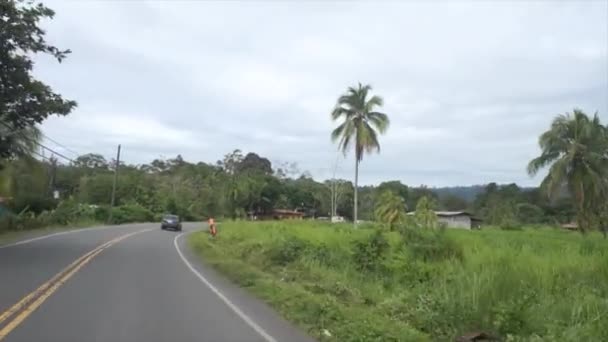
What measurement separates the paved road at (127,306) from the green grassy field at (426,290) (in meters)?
0.82

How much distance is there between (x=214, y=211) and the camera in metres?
110

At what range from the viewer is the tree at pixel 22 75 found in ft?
78.1

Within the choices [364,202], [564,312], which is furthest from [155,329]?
[364,202]

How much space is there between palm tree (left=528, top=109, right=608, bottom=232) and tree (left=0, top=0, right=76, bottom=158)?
125 ft

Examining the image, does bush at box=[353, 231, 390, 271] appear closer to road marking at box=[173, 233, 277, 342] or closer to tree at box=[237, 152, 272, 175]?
road marking at box=[173, 233, 277, 342]

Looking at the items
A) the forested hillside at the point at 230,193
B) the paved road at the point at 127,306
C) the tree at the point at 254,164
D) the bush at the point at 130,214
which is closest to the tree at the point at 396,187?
the forested hillside at the point at 230,193

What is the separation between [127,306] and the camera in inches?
482

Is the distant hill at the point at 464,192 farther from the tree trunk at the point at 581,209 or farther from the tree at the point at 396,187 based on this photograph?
the tree trunk at the point at 581,209

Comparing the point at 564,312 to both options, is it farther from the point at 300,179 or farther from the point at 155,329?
the point at 300,179

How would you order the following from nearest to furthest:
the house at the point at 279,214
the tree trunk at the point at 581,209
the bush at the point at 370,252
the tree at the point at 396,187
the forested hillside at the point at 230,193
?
1. the bush at the point at 370,252
2. the tree trunk at the point at 581,209
3. the forested hillside at the point at 230,193
4. the house at the point at 279,214
5. the tree at the point at 396,187

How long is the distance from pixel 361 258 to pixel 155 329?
12939 mm

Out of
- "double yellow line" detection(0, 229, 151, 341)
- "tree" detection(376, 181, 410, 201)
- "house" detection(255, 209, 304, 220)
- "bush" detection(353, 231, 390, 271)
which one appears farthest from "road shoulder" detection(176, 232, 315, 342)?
"tree" detection(376, 181, 410, 201)

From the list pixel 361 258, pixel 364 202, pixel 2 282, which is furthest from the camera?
pixel 364 202

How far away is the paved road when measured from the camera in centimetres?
955
